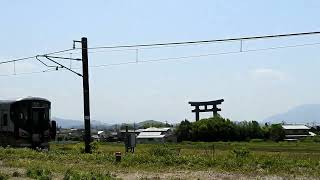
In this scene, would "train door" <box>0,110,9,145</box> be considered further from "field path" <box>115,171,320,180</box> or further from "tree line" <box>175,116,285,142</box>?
"tree line" <box>175,116,285,142</box>

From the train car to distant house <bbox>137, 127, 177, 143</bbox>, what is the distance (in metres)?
55.0

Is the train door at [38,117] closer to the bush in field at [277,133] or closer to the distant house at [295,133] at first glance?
the bush in field at [277,133]

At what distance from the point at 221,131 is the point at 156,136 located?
16.7 meters

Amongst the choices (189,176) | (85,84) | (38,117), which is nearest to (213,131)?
(38,117)

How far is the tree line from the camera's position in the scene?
79.9 meters

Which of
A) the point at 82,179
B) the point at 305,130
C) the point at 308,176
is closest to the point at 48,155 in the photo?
the point at 82,179

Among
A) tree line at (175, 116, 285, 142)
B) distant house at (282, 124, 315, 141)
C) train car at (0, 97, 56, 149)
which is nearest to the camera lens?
train car at (0, 97, 56, 149)

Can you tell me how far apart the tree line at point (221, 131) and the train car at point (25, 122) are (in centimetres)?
5187

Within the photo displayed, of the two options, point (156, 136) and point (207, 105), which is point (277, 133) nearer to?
point (207, 105)

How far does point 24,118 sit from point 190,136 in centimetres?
5494

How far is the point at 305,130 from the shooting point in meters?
103

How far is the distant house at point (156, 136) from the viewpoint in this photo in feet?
287

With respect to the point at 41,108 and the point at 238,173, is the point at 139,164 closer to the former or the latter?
the point at 238,173

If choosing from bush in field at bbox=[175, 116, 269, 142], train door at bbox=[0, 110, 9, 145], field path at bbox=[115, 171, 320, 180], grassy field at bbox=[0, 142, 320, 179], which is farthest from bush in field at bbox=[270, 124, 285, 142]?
field path at bbox=[115, 171, 320, 180]
